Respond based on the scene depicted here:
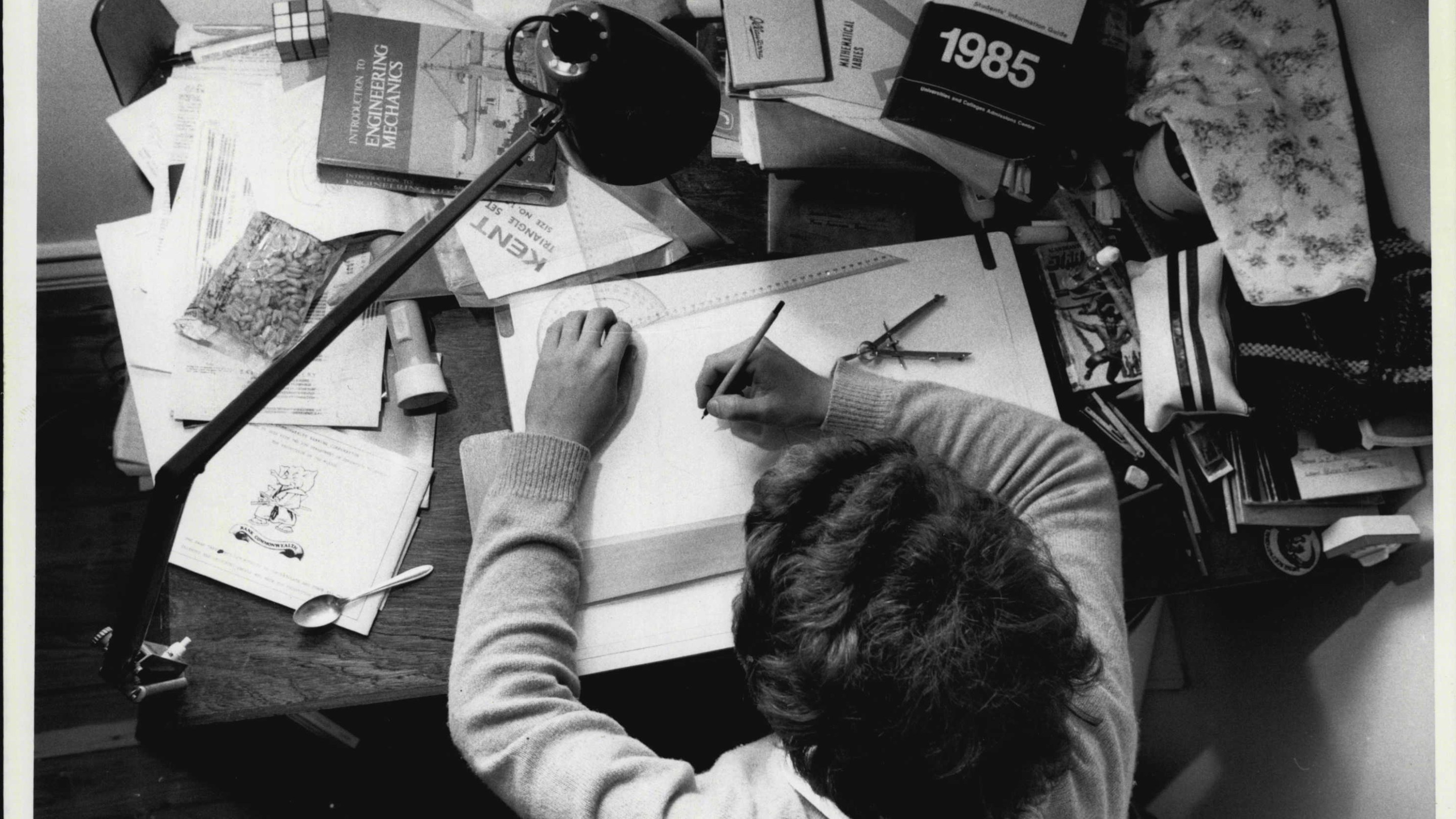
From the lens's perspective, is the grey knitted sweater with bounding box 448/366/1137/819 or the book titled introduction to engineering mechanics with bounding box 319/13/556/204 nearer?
the grey knitted sweater with bounding box 448/366/1137/819

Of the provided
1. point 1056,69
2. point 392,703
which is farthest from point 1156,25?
point 392,703

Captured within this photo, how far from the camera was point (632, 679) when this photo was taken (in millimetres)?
1582

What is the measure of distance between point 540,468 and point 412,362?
19 cm

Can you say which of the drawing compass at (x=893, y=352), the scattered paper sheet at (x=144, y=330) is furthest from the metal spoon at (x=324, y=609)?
the drawing compass at (x=893, y=352)

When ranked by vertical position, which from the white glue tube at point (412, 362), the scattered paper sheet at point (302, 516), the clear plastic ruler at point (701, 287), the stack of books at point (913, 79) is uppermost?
the stack of books at point (913, 79)

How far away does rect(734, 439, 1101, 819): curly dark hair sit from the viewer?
0.66m

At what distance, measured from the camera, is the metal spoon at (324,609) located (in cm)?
92

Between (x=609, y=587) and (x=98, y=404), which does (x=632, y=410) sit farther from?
(x=98, y=404)

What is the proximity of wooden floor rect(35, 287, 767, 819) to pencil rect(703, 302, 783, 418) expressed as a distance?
688mm

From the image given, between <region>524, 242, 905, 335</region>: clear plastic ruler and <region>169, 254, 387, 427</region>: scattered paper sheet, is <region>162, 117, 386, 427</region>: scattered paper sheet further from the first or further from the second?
<region>524, 242, 905, 335</region>: clear plastic ruler

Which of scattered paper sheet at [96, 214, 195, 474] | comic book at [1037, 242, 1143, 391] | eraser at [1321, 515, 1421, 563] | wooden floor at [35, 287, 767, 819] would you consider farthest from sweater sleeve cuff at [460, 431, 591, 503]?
eraser at [1321, 515, 1421, 563]

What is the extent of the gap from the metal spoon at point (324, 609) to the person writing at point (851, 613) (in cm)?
11

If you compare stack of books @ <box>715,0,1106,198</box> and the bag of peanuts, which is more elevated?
stack of books @ <box>715,0,1106,198</box>

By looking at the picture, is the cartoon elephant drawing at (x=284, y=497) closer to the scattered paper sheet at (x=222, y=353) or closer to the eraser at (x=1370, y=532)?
the scattered paper sheet at (x=222, y=353)
